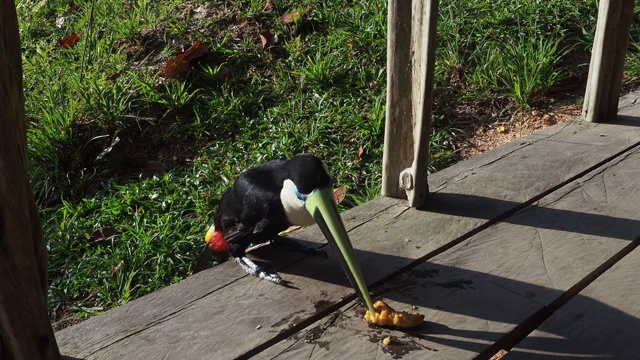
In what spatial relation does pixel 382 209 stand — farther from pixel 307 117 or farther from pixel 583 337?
pixel 307 117

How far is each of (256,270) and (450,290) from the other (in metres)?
0.64

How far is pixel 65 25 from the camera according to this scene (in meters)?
5.08

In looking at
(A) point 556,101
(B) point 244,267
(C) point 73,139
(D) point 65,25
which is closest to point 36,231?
(B) point 244,267

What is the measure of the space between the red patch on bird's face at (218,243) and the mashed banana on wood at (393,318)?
73 cm

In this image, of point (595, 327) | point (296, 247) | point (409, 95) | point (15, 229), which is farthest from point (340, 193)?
point (15, 229)

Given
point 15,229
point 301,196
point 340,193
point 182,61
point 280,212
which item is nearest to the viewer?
point 15,229

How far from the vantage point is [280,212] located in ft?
7.10

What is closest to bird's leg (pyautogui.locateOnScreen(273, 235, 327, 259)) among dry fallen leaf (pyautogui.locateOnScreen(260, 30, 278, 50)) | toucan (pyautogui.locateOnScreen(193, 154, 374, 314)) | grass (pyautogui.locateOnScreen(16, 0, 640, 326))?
toucan (pyautogui.locateOnScreen(193, 154, 374, 314))

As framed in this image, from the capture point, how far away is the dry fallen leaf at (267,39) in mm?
4623

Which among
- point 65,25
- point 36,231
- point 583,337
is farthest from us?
point 65,25

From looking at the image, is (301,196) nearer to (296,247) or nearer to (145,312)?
(296,247)

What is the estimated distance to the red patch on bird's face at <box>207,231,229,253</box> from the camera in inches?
97.6

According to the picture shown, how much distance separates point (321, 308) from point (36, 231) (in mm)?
857

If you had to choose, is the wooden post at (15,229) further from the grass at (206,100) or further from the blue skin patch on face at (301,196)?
the grass at (206,100)
